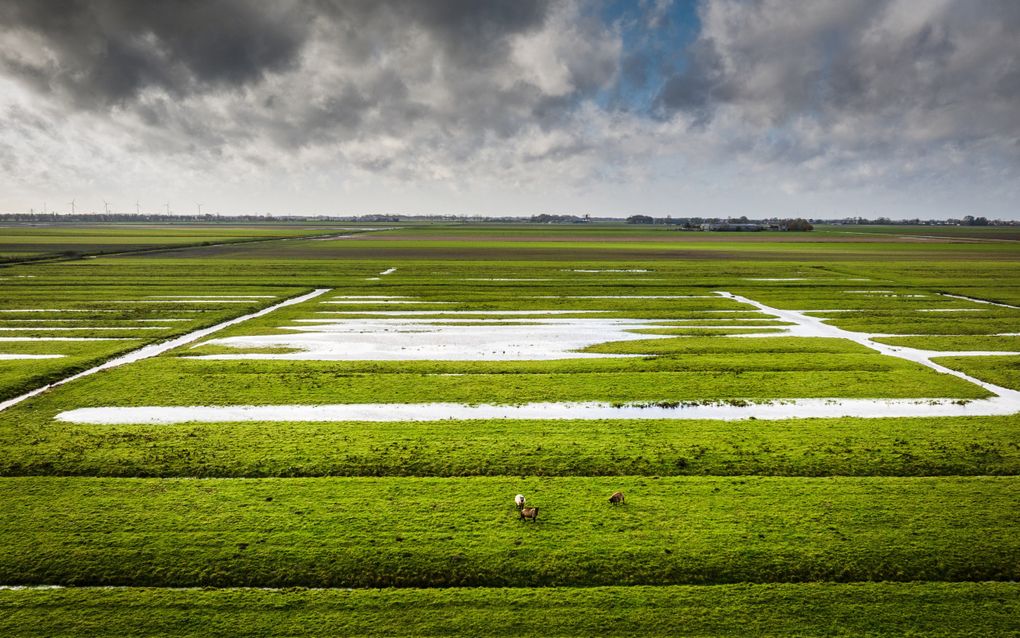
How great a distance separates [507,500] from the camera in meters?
12.7

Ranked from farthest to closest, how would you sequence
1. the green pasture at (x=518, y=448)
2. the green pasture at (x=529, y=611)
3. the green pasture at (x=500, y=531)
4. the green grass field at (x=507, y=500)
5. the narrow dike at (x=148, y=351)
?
the narrow dike at (x=148, y=351)
the green pasture at (x=518, y=448)
the green pasture at (x=500, y=531)
the green grass field at (x=507, y=500)
the green pasture at (x=529, y=611)

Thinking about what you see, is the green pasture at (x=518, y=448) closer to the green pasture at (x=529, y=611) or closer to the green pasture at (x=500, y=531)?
the green pasture at (x=500, y=531)

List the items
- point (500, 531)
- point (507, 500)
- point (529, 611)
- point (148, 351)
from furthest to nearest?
point (148, 351) < point (507, 500) < point (500, 531) < point (529, 611)

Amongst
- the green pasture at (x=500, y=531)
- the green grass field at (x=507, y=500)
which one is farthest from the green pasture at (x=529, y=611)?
the green pasture at (x=500, y=531)

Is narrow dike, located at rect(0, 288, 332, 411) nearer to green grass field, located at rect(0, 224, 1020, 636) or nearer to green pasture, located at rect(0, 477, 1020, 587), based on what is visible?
green grass field, located at rect(0, 224, 1020, 636)

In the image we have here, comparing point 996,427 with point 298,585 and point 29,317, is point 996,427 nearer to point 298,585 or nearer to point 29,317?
point 298,585

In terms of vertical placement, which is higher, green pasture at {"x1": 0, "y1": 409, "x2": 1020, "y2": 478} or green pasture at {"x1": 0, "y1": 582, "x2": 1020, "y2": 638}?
green pasture at {"x1": 0, "y1": 409, "x2": 1020, "y2": 478}

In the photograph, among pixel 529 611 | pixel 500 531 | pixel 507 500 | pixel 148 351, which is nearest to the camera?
pixel 529 611

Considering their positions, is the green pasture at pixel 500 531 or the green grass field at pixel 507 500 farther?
the green pasture at pixel 500 531

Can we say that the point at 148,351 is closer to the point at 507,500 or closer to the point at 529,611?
the point at 507,500

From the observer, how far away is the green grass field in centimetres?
934

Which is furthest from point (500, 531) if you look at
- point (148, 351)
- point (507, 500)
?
point (148, 351)

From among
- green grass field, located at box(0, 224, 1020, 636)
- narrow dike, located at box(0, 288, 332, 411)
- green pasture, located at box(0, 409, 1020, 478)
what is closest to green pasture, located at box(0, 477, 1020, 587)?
green grass field, located at box(0, 224, 1020, 636)

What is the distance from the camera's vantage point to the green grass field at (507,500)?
9.34 meters
